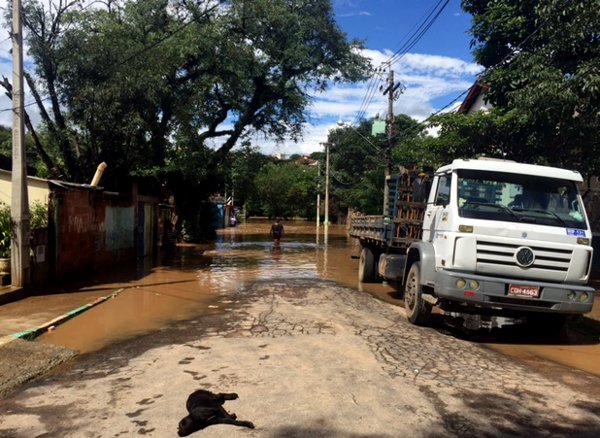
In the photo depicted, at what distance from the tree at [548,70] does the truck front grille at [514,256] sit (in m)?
5.25

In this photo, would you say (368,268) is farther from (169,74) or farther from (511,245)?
(169,74)

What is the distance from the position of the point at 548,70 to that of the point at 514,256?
722cm

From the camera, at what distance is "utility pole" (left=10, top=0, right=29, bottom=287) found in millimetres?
10242

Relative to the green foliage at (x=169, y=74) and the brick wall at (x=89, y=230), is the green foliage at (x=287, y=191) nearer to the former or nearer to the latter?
the green foliage at (x=169, y=74)

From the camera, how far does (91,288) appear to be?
1173 centimetres

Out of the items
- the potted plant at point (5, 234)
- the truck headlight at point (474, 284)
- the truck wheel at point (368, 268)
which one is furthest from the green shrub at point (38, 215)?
the truck headlight at point (474, 284)

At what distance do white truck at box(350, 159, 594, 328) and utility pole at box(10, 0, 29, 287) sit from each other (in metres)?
7.86

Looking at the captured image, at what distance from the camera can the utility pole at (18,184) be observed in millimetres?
10242

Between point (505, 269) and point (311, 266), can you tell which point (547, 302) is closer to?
point (505, 269)

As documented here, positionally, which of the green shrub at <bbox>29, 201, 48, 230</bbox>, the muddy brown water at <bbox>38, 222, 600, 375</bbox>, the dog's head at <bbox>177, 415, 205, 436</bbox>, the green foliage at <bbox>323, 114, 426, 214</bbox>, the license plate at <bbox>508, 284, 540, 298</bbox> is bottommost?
the muddy brown water at <bbox>38, 222, 600, 375</bbox>

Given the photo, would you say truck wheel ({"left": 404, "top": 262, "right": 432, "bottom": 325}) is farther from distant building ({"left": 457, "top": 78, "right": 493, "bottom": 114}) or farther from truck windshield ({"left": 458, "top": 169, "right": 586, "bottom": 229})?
distant building ({"left": 457, "top": 78, "right": 493, "bottom": 114})

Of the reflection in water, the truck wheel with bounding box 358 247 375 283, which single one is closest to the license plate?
the reflection in water

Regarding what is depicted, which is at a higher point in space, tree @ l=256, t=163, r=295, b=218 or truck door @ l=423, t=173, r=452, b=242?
tree @ l=256, t=163, r=295, b=218

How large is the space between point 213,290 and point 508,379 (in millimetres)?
7668
